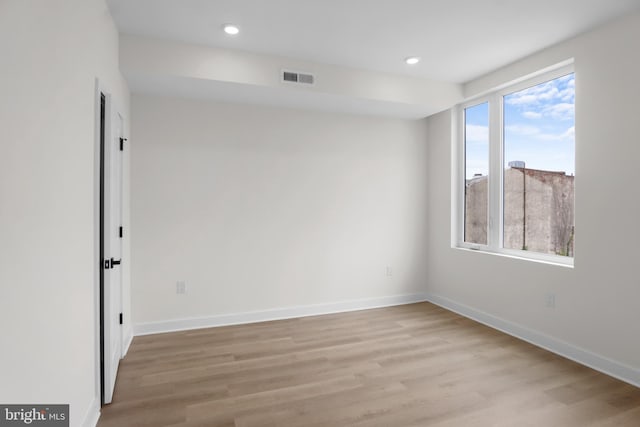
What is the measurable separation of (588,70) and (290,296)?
3.67 m

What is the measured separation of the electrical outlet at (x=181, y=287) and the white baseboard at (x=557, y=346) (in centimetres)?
324

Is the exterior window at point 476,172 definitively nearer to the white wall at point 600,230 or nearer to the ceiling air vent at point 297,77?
the white wall at point 600,230

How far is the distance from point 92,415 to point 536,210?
4032 mm

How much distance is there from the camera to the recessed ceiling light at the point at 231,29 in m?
2.93

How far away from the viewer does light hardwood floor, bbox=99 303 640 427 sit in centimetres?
227

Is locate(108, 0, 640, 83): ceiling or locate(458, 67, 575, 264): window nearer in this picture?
locate(108, 0, 640, 83): ceiling

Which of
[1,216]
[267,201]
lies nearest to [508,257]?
[267,201]

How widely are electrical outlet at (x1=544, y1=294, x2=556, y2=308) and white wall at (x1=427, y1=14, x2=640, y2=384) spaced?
0.12 feet

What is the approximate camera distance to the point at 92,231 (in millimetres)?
2090

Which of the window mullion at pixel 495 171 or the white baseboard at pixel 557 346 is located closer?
the white baseboard at pixel 557 346

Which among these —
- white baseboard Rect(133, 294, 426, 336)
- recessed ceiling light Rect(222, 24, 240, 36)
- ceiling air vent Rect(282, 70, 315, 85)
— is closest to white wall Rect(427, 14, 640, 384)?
white baseboard Rect(133, 294, 426, 336)

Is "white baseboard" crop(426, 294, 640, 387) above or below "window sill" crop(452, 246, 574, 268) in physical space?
below

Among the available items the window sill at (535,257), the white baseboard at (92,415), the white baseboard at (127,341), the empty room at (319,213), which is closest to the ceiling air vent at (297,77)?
the empty room at (319,213)

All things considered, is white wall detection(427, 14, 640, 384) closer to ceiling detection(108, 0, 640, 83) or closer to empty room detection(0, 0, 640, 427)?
empty room detection(0, 0, 640, 427)
